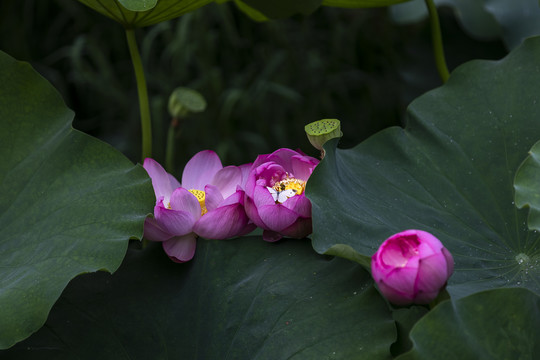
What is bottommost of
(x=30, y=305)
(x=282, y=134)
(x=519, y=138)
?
(x=282, y=134)

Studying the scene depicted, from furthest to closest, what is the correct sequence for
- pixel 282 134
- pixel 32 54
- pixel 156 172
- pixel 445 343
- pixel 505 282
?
pixel 32 54 → pixel 282 134 → pixel 156 172 → pixel 505 282 → pixel 445 343

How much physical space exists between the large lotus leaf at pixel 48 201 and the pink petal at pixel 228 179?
0.12m

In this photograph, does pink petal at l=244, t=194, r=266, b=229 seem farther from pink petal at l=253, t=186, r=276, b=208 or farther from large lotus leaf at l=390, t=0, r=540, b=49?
large lotus leaf at l=390, t=0, r=540, b=49

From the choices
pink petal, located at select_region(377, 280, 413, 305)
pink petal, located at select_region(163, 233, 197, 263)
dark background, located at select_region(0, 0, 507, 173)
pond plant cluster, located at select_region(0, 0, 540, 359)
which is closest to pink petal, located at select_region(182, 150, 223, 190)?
pond plant cluster, located at select_region(0, 0, 540, 359)

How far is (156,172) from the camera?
757 millimetres

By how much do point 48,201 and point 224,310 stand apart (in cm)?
23

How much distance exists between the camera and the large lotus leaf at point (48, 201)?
1.94 feet

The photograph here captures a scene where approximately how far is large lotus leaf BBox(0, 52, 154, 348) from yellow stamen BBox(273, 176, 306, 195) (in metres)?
0.14

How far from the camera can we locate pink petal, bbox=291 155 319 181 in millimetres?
711

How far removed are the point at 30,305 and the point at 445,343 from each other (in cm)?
38

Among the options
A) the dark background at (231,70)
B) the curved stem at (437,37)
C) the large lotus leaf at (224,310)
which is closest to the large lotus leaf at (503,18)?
the dark background at (231,70)

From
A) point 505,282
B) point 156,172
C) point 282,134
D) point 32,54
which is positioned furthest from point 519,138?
point 32,54

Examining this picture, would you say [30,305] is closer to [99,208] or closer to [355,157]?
[99,208]

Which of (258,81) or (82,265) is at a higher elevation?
(82,265)
